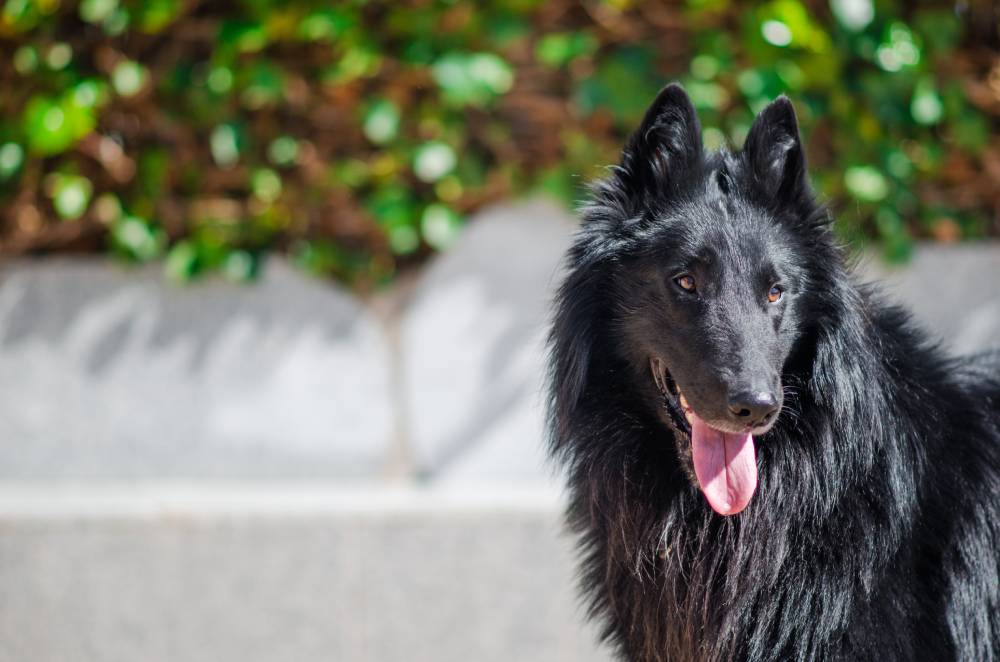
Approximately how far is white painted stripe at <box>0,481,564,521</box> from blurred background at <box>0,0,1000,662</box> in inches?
0.5

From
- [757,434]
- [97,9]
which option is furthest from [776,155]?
[97,9]

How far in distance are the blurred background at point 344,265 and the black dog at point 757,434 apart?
169 centimetres

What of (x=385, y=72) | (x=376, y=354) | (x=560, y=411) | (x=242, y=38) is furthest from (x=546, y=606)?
(x=242, y=38)

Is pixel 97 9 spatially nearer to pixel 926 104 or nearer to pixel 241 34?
pixel 241 34

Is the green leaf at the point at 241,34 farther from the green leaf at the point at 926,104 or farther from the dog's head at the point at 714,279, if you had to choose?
the green leaf at the point at 926,104

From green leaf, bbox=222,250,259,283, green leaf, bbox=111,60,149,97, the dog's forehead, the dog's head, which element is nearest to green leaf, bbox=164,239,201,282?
green leaf, bbox=222,250,259,283

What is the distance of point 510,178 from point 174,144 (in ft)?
5.01

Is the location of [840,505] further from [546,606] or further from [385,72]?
[385,72]

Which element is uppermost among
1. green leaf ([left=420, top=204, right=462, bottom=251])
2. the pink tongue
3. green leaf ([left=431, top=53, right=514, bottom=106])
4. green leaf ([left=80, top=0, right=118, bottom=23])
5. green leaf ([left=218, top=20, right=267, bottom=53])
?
green leaf ([left=80, top=0, right=118, bottom=23])

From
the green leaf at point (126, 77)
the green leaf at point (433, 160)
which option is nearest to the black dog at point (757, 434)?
the green leaf at point (433, 160)

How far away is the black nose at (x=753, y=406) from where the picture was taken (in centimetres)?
213

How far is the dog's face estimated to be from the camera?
2230mm

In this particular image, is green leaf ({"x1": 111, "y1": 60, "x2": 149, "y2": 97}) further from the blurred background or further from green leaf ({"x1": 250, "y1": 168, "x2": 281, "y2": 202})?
green leaf ({"x1": 250, "y1": 168, "x2": 281, "y2": 202})

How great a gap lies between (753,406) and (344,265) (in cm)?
272
